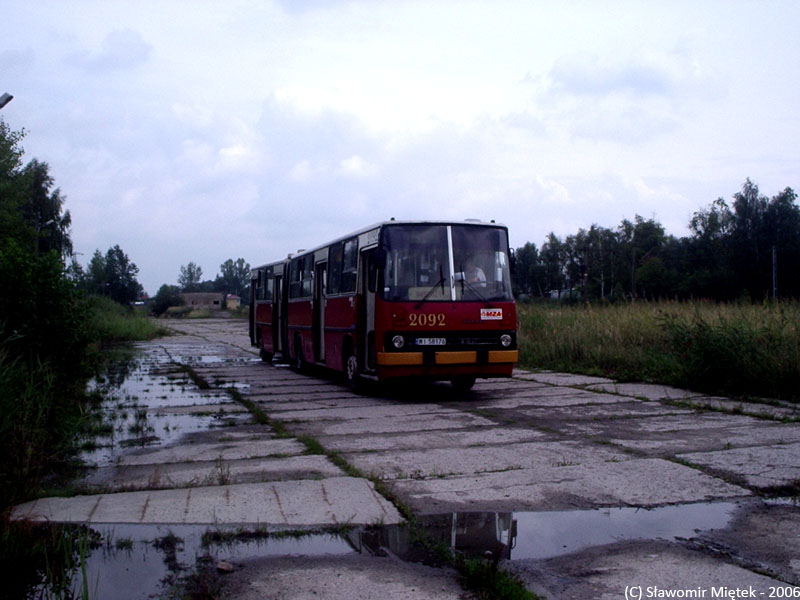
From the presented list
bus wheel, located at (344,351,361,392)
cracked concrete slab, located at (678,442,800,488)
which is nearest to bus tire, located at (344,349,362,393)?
bus wheel, located at (344,351,361,392)

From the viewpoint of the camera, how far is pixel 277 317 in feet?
69.1

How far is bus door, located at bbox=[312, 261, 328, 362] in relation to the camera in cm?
1602

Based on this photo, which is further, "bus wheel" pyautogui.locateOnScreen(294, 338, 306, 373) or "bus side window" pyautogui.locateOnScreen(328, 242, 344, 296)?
"bus wheel" pyautogui.locateOnScreen(294, 338, 306, 373)

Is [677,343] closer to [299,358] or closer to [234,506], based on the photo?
[299,358]

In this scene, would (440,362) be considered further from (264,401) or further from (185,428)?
(185,428)

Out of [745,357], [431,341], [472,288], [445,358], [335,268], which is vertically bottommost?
[745,357]

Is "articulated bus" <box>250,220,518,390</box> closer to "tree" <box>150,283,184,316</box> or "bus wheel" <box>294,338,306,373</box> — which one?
"bus wheel" <box>294,338,306,373</box>

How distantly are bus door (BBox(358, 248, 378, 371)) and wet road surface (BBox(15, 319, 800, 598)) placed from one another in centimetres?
116

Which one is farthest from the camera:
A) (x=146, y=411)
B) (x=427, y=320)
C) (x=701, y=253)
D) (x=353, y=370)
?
(x=701, y=253)

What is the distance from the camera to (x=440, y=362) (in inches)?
482

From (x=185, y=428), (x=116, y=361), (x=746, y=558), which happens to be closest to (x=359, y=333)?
(x=185, y=428)

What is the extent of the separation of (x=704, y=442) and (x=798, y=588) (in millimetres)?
4250

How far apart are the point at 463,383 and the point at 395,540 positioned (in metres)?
8.92

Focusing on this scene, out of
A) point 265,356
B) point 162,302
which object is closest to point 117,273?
point 162,302
